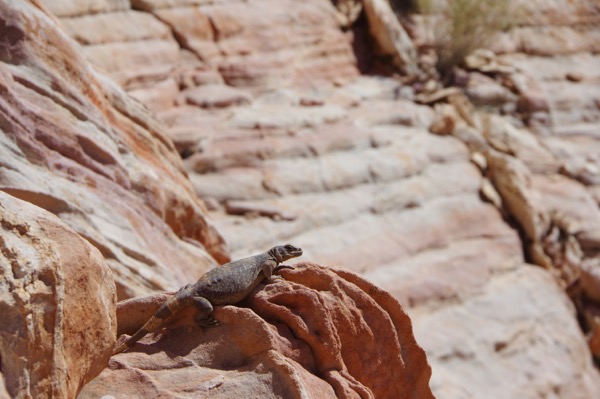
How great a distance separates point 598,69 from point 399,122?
6.93 metres

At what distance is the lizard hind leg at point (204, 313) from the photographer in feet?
14.5

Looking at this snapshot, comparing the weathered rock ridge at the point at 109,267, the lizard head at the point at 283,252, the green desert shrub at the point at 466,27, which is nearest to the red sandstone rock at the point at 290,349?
the weathered rock ridge at the point at 109,267

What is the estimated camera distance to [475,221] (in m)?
13.2

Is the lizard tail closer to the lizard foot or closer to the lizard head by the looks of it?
the lizard foot

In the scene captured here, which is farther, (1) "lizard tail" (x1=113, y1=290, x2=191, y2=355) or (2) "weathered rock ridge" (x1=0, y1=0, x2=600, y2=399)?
(2) "weathered rock ridge" (x1=0, y1=0, x2=600, y2=399)

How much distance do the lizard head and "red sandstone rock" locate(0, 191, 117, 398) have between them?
1.20m

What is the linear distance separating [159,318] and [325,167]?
7989 mm

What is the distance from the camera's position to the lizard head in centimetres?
503

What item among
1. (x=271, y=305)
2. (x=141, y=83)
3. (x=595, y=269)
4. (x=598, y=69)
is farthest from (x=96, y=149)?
(x=598, y=69)

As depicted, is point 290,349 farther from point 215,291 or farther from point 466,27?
point 466,27

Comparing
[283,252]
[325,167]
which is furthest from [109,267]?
[325,167]

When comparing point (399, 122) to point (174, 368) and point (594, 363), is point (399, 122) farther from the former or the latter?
point (174, 368)

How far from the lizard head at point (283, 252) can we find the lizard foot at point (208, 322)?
72 cm

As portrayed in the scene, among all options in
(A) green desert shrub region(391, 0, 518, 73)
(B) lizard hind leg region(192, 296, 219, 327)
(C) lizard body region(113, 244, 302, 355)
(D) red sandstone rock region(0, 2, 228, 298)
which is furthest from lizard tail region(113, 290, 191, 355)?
(A) green desert shrub region(391, 0, 518, 73)
